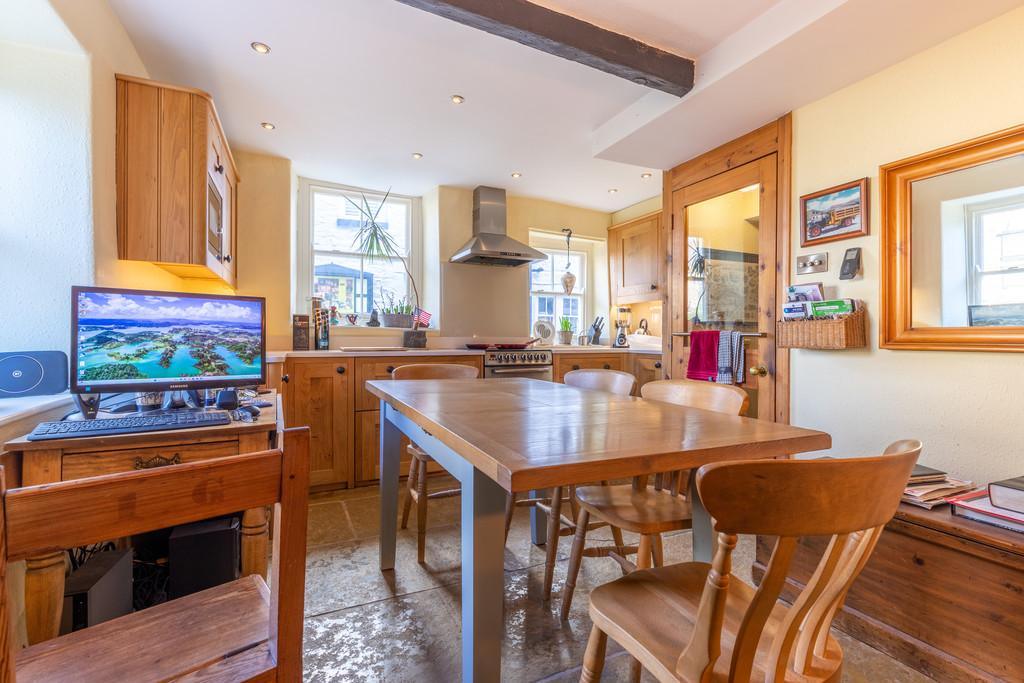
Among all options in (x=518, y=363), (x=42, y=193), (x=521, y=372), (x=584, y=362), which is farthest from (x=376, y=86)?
(x=584, y=362)

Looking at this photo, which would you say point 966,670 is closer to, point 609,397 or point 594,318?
point 609,397

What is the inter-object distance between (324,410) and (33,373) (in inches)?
63.9

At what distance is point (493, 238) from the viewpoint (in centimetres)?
394

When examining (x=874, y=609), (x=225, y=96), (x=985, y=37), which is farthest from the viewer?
(x=225, y=96)

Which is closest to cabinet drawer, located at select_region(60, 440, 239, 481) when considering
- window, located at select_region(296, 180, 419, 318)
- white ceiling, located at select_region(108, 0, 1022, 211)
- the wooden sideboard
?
white ceiling, located at select_region(108, 0, 1022, 211)

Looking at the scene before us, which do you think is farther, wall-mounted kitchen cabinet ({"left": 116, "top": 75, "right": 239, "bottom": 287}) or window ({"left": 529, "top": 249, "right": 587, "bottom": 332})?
window ({"left": 529, "top": 249, "right": 587, "bottom": 332})

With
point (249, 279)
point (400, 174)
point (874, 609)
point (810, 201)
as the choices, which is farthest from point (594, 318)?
point (874, 609)

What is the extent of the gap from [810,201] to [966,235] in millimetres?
679

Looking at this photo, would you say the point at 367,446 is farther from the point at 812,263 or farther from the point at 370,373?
the point at 812,263

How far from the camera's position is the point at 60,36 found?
1.57 metres

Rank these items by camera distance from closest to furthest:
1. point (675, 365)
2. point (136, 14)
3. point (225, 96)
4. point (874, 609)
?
point (874, 609) < point (136, 14) < point (225, 96) < point (675, 365)

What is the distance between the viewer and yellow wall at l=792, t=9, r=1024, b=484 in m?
1.65

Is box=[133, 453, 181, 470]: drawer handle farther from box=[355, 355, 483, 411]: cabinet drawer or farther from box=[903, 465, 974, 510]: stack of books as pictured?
box=[903, 465, 974, 510]: stack of books

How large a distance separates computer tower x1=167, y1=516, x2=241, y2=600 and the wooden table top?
0.72 m
